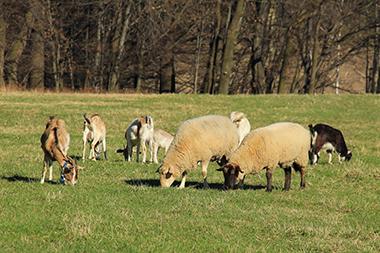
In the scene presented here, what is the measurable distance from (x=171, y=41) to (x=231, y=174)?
39.9 m

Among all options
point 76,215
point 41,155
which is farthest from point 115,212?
point 41,155

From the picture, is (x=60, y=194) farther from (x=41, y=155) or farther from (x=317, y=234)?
(x=41, y=155)

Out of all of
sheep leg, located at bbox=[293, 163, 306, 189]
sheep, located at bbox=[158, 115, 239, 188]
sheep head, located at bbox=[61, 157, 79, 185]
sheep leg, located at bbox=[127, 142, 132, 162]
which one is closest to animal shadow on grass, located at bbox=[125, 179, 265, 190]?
sheep, located at bbox=[158, 115, 239, 188]

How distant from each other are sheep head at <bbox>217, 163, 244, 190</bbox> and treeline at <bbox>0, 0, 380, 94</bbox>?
99.1ft

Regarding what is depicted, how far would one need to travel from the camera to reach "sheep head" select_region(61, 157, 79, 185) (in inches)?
601

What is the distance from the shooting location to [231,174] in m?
15.7

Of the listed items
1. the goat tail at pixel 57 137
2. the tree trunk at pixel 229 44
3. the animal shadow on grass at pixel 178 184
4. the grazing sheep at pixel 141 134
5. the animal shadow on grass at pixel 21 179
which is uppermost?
the tree trunk at pixel 229 44

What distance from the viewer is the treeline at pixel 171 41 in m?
50.6

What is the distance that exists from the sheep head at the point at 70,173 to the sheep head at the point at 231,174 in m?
2.86

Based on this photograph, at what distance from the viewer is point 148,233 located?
36.7 ft

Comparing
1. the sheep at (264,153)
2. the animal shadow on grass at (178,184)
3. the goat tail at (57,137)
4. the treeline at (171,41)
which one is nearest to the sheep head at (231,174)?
the sheep at (264,153)

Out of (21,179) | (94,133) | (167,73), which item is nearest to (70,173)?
(21,179)

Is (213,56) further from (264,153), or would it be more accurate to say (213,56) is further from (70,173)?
(70,173)

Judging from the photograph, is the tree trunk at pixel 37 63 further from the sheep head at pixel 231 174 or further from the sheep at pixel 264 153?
the sheep head at pixel 231 174
